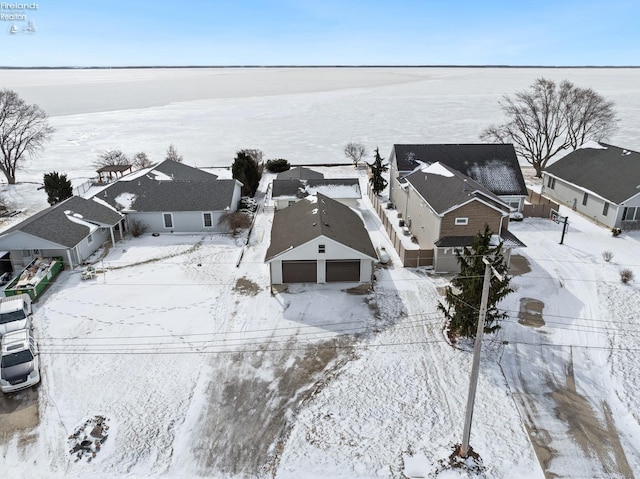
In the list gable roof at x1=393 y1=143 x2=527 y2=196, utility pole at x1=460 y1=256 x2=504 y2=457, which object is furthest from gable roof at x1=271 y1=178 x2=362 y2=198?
utility pole at x1=460 y1=256 x2=504 y2=457

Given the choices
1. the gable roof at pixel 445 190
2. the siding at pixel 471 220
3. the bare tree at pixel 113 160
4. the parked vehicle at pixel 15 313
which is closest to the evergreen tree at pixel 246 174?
the gable roof at pixel 445 190

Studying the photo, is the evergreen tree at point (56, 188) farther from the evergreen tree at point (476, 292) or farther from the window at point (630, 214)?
the window at point (630, 214)

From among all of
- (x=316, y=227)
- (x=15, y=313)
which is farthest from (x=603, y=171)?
(x=15, y=313)

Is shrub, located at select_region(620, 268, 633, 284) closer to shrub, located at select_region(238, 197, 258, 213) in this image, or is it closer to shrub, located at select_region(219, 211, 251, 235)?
shrub, located at select_region(219, 211, 251, 235)

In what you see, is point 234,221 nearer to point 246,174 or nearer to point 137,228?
point 137,228

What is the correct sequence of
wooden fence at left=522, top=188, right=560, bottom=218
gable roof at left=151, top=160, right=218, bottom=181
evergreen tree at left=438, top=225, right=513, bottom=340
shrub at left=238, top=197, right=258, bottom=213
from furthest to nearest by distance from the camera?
gable roof at left=151, top=160, right=218, bottom=181 → shrub at left=238, top=197, right=258, bottom=213 → wooden fence at left=522, top=188, right=560, bottom=218 → evergreen tree at left=438, top=225, right=513, bottom=340

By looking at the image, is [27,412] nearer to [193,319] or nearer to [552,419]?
[193,319]

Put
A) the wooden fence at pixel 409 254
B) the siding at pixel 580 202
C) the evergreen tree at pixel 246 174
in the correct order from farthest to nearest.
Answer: the evergreen tree at pixel 246 174
the siding at pixel 580 202
the wooden fence at pixel 409 254

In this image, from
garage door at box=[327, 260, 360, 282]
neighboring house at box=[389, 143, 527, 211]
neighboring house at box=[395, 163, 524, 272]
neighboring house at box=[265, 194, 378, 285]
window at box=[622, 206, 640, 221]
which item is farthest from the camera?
neighboring house at box=[389, 143, 527, 211]
